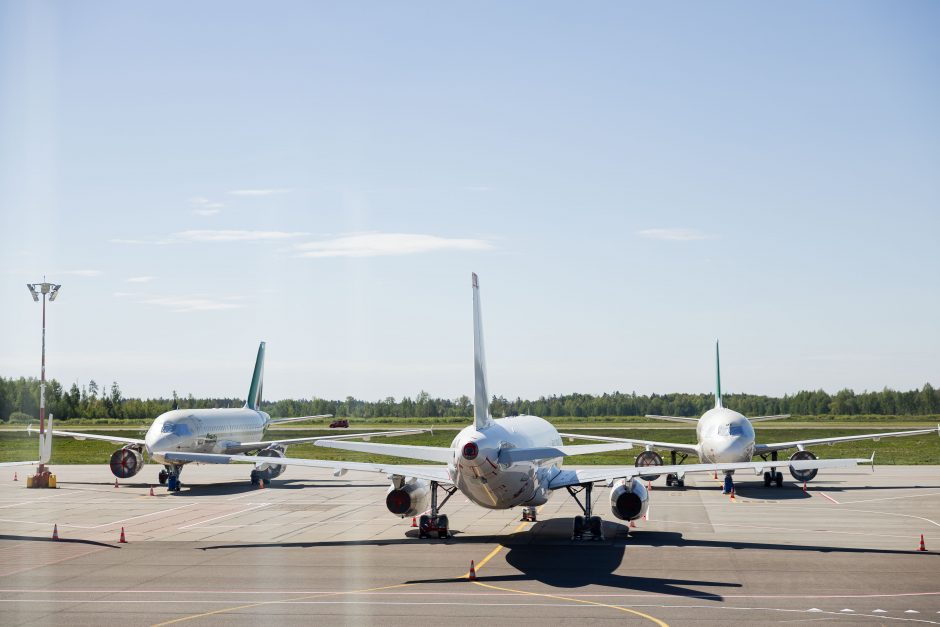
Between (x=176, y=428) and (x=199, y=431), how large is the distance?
2305 millimetres

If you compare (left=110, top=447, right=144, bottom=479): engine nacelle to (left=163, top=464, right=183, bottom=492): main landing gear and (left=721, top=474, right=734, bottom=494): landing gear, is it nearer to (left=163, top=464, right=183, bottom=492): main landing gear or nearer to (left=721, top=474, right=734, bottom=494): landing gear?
(left=163, top=464, right=183, bottom=492): main landing gear

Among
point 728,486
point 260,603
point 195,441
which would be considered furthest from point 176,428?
point 260,603

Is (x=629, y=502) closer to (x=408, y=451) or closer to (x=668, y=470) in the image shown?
(x=668, y=470)

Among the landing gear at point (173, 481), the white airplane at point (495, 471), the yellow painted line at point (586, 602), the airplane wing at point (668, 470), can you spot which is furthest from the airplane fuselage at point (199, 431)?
the yellow painted line at point (586, 602)

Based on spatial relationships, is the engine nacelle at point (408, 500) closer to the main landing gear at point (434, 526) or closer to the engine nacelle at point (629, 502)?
the main landing gear at point (434, 526)

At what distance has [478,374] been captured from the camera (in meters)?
30.1

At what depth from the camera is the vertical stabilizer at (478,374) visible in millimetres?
29391

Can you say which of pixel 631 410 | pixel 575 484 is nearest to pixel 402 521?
pixel 575 484

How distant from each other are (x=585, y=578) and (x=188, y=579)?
37.2 ft

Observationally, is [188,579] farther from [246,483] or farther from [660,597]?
[246,483]

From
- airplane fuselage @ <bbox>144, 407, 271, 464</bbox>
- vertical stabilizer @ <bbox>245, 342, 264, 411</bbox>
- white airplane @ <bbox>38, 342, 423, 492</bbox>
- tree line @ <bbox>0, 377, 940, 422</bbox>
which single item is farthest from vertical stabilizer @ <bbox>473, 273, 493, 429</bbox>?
tree line @ <bbox>0, 377, 940, 422</bbox>

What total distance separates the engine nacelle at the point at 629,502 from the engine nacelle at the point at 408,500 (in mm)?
7170

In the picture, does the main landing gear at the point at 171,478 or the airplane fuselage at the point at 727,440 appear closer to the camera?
the airplane fuselage at the point at 727,440

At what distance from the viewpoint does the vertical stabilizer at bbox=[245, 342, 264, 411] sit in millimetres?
77188
